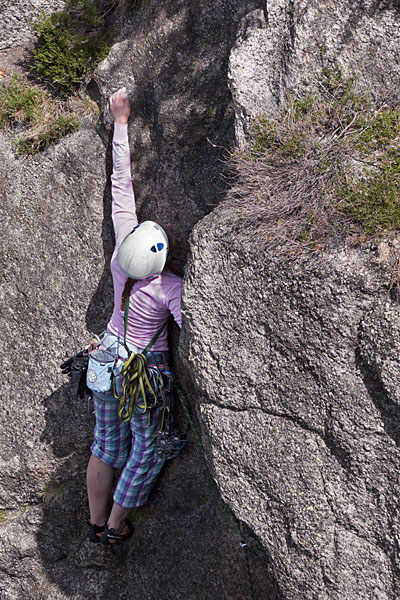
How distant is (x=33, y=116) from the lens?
5816 millimetres

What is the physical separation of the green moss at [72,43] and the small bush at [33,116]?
0.69 feet

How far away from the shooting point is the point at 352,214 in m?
3.98

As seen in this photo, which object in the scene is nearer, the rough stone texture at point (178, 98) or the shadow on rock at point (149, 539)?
the rough stone texture at point (178, 98)

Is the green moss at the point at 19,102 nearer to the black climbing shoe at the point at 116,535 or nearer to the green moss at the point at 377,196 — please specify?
the green moss at the point at 377,196

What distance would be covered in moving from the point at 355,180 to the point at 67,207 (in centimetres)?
295

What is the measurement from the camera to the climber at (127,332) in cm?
479

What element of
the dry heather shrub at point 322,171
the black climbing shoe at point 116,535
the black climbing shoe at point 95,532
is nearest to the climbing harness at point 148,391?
the black climbing shoe at point 116,535

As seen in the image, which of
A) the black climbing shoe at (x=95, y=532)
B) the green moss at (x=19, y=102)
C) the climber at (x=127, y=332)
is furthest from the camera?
the black climbing shoe at (x=95, y=532)

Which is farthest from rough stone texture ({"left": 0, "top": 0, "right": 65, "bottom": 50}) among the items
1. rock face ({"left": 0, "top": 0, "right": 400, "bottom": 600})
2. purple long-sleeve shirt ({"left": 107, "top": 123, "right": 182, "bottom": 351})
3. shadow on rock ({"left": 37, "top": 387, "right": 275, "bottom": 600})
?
shadow on rock ({"left": 37, "top": 387, "right": 275, "bottom": 600})

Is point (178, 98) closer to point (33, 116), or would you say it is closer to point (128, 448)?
point (33, 116)

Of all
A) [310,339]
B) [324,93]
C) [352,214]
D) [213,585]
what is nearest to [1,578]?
[213,585]

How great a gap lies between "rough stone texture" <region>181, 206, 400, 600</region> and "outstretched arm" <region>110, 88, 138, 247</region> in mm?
1085

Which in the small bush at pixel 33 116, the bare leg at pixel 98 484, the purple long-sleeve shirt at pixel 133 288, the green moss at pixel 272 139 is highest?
the small bush at pixel 33 116

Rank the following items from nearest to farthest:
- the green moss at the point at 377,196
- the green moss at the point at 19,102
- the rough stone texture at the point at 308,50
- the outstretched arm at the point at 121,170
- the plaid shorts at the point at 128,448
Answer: the green moss at the point at 377,196 < the rough stone texture at the point at 308,50 < the outstretched arm at the point at 121,170 < the plaid shorts at the point at 128,448 < the green moss at the point at 19,102
